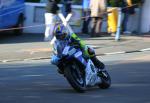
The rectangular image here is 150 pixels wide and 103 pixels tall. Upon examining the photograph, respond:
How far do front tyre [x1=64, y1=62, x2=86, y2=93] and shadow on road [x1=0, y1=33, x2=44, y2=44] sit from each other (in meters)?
9.75

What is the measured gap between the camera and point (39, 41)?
65.3 feet

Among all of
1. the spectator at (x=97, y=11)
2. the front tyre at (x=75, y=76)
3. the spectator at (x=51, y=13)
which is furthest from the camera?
the spectator at (x=97, y=11)

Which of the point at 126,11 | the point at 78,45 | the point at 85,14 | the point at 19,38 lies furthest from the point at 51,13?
the point at 78,45

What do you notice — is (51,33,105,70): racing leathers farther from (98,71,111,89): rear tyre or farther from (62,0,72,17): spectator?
(62,0,72,17): spectator

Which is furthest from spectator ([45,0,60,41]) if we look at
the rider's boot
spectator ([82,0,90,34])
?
the rider's boot

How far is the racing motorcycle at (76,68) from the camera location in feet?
33.4

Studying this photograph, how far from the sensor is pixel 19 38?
21141mm

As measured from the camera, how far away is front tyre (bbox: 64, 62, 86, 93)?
33.2 feet

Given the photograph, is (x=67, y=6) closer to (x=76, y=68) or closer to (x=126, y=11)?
(x=126, y=11)

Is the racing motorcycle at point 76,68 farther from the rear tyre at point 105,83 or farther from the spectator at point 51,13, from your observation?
the spectator at point 51,13

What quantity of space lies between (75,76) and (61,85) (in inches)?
43.0

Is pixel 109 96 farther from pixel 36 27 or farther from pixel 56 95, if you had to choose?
pixel 36 27

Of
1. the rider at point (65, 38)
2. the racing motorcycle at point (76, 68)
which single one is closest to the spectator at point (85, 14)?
the rider at point (65, 38)

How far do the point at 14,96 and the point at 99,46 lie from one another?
8.56 meters
